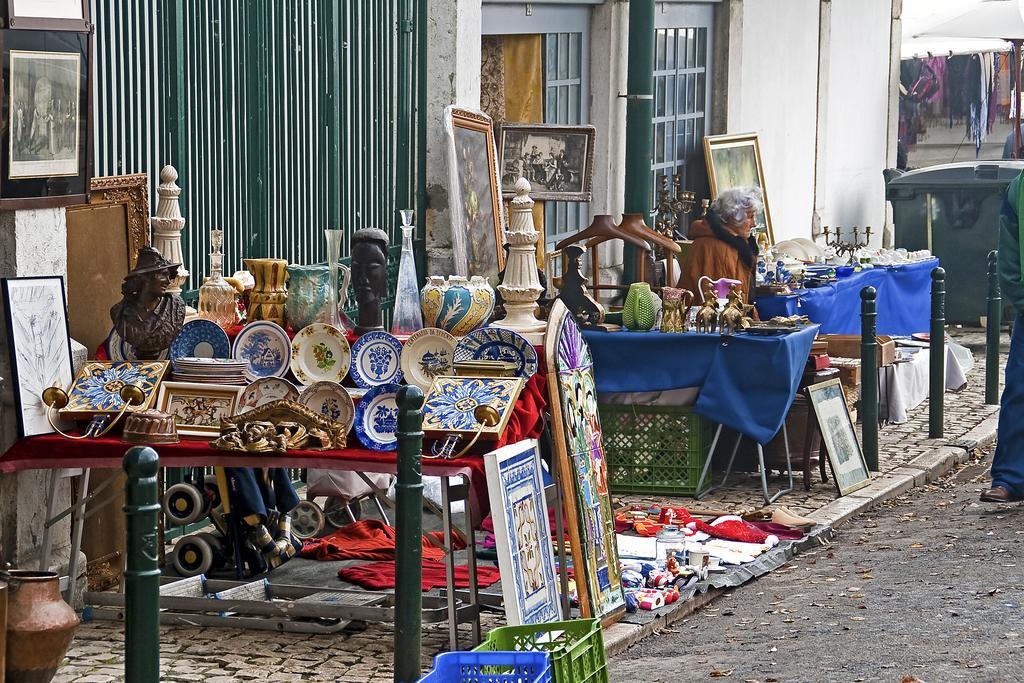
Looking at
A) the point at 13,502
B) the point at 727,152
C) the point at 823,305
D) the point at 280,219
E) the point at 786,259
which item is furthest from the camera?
the point at 727,152

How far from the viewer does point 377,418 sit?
601 centimetres

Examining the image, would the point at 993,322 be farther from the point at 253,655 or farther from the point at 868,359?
the point at 253,655

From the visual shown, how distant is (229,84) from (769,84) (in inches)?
364

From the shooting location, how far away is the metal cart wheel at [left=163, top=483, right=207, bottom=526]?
6.91 m

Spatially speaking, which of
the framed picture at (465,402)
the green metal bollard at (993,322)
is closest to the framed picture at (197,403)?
the framed picture at (465,402)

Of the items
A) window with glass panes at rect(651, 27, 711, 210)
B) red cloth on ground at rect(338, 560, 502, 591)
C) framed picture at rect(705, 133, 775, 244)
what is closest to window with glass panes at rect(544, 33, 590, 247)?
window with glass panes at rect(651, 27, 711, 210)

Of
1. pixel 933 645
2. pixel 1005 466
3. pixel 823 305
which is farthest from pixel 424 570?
pixel 823 305

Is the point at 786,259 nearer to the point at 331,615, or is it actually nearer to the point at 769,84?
the point at 769,84

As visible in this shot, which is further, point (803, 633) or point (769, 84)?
point (769, 84)

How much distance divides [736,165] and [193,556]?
945 centimetres

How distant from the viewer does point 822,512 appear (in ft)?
28.5

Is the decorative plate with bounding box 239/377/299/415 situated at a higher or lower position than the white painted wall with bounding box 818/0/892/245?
lower

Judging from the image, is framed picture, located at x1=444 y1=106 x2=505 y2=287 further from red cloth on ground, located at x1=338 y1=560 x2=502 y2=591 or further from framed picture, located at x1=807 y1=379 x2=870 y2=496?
red cloth on ground, located at x1=338 y1=560 x2=502 y2=591

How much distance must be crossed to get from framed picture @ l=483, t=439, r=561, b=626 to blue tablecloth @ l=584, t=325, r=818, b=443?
2.77m
